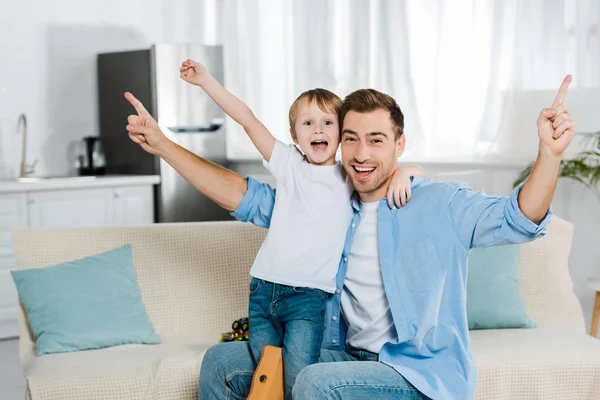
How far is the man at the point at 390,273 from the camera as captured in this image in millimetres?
2092

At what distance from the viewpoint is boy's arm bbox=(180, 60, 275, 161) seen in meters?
2.36

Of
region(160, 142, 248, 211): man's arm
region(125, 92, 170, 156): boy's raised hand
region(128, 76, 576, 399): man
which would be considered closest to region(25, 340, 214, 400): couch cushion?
region(128, 76, 576, 399): man

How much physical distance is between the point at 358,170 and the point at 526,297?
1337 millimetres

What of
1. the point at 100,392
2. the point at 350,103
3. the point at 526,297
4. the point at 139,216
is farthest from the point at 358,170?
the point at 139,216

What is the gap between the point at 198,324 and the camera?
10.5 ft

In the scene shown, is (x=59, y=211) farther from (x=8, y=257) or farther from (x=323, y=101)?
(x=323, y=101)

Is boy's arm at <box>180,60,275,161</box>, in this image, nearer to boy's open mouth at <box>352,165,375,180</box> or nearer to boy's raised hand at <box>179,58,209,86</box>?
boy's raised hand at <box>179,58,209,86</box>

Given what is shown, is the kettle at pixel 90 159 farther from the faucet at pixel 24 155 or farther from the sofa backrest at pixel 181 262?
the sofa backrest at pixel 181 262

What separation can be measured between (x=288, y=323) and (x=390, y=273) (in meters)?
0.29

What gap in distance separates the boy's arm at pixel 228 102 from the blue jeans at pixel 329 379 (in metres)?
0.57

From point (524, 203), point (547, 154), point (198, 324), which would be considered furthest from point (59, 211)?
point (547, 154)

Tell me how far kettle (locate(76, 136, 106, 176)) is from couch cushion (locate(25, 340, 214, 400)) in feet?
12.1

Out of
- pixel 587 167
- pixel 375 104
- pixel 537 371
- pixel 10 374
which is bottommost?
pixel 10 374

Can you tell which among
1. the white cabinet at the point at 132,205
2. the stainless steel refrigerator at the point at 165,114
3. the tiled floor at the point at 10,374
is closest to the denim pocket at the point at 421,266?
the tiled floor at the point at 10,374
